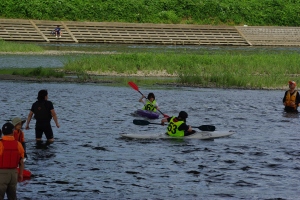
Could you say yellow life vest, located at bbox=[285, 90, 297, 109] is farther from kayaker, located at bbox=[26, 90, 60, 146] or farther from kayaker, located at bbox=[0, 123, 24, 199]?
kayaker, located at bbox=[0, 123, 24, 199]

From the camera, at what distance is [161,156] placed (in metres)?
23.7

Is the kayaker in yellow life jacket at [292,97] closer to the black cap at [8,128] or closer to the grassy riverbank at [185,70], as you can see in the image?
the grassy riverbank at [185,70]

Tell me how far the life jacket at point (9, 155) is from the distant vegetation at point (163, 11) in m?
78.0

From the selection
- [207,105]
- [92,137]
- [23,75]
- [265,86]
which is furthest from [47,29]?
[92,137]

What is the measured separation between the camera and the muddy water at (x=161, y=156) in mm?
19000

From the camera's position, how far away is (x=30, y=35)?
278 ft

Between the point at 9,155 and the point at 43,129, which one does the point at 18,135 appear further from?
the point at 43,129

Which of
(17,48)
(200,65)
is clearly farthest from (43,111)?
(17,48)

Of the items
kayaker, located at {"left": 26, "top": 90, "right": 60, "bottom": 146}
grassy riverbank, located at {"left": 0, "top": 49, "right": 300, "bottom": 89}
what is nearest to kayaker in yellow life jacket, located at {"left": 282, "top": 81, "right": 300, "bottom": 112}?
kayaker, located at {"left": 26, "top": 90, "right": 60, "bottom": 146}

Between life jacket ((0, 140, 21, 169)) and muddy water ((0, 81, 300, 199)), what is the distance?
2.56 metres

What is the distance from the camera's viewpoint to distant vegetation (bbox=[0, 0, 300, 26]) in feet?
309

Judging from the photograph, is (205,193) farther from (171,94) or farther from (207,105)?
(171,94)

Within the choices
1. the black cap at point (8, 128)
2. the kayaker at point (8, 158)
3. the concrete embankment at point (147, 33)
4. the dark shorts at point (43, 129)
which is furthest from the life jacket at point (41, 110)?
the concrete embankment at point (147, 33)

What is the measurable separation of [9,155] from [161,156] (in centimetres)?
890
